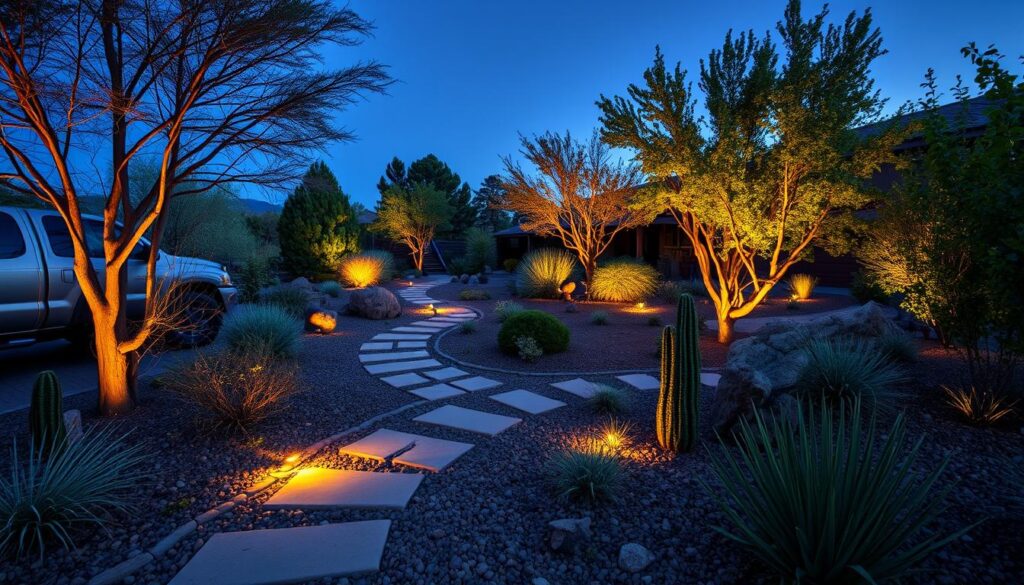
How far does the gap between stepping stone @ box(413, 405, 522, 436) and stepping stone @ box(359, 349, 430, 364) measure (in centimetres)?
223

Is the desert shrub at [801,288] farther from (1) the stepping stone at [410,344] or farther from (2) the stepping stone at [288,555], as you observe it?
(2) the stepping stone at [288,555]

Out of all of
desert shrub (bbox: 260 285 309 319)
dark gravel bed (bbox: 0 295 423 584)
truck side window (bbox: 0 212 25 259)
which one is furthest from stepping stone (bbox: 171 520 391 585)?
desert shrub (bbox: 260 285 309 319)

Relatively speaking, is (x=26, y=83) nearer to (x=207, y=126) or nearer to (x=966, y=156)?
(x=207, y=126)

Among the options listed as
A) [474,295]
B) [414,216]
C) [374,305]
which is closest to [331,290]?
[474,295]

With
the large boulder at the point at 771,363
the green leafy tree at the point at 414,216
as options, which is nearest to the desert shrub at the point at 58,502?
the large boulder at the point at 771,363

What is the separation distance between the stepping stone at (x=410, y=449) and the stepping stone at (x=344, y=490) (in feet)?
0.63

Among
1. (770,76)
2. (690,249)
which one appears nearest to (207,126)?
(770,76)

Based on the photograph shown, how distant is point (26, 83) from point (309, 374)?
3.44m

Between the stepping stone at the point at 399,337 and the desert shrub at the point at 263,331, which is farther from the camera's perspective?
the stepping stone at the point at 399,337

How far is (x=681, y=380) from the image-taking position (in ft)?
9.68

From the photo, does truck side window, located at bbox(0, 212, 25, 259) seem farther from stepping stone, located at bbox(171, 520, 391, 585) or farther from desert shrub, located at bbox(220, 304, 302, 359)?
stepping stone, located at bbox(171, 520, 391, 585)

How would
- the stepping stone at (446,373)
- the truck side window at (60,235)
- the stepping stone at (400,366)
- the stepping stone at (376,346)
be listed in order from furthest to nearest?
the stepping stone at (376,346)
the stepping stone at (400,366)
the stepping stone at (446,373)
the truck side window at (60,235)

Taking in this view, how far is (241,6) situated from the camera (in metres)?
2.94

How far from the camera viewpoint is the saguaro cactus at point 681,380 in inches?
116
